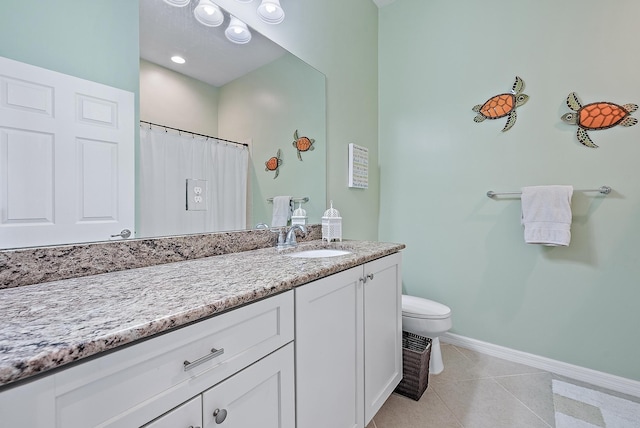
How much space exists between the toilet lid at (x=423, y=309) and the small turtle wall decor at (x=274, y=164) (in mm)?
1205

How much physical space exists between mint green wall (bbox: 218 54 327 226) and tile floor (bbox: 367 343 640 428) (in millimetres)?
1206

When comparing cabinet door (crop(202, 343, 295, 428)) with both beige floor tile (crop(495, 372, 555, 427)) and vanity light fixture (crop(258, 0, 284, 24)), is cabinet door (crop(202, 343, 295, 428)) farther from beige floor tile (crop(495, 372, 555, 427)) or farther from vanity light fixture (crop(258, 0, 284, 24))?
vanity light fixture (crop(258, 0, 284, 24))

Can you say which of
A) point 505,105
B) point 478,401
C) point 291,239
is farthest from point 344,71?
point 478,401

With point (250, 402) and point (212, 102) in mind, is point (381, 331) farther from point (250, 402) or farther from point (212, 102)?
point (212, 102)

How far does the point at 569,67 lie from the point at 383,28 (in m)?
1.45

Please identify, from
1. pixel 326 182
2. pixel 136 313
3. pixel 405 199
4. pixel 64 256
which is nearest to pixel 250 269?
pixel 136 313

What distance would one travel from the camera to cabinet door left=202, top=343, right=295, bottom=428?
2.16 ft

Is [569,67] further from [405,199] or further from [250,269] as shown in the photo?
[250,269]

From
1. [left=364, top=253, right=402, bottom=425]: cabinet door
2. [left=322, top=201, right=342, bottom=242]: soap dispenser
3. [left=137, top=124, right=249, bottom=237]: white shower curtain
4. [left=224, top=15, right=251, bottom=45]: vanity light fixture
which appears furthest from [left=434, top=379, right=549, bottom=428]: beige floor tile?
[left=224, top=15, right=251, bottom=45]: vanity light fixture

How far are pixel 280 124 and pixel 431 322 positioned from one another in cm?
151

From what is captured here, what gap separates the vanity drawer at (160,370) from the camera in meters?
0.46

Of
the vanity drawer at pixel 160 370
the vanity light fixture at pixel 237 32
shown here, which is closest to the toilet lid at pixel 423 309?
the vanity drawer at pixel 160 370

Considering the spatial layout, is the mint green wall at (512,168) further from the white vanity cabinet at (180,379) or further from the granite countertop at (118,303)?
the white vanity cabinet at (180,379)

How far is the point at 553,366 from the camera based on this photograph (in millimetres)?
1848
